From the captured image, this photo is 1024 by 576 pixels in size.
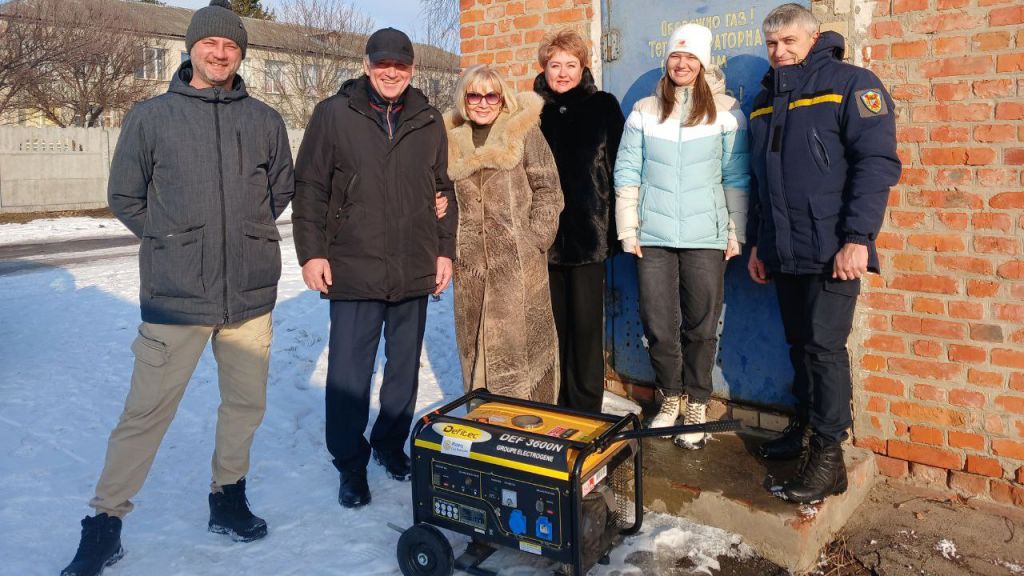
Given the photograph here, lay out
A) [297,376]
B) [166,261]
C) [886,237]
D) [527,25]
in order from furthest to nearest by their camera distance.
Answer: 1. [297,376]
2. [527,25]
3. [886,237]
4. [166,261]

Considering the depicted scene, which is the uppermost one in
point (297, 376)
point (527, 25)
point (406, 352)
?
point (527, 25)

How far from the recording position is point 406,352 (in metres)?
3.90

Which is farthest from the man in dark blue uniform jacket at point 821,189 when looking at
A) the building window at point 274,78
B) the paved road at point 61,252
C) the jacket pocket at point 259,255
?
the building window at point 274,78

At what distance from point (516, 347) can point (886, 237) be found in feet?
6.33

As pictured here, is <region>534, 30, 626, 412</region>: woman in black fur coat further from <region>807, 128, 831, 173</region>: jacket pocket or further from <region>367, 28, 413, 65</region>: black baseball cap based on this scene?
<region>807, 128, 831, 173</region>: jacket pocket

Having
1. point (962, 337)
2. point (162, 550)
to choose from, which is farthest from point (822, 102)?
point (162, 550)

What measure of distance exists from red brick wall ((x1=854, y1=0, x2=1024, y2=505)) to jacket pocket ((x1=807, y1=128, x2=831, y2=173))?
30.3 inches

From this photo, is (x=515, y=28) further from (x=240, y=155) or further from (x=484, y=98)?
(x=240, y=155)

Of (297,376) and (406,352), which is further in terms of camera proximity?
(297,376)

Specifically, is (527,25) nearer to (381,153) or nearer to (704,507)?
(381,153)

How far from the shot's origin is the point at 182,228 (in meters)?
3.14

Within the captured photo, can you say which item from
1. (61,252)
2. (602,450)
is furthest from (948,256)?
(61,252)

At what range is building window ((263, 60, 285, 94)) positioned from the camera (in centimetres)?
2993

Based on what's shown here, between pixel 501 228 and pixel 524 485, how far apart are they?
4.88 ft
